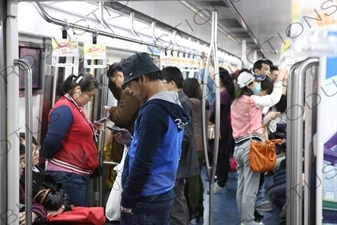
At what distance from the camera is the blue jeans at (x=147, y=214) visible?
227 centimetres

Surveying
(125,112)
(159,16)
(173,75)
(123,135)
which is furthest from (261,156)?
(159,16)

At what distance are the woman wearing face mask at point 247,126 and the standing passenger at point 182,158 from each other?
2.16 feet

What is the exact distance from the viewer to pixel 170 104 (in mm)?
2203

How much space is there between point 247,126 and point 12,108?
244cm

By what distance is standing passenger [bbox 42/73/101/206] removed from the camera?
10.1 feet

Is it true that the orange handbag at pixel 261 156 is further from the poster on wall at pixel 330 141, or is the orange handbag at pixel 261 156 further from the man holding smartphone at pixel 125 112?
the poster on wall at pixel 330 141

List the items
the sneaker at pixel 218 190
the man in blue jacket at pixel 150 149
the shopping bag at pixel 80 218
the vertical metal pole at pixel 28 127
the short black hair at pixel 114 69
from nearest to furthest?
the vertical metal pole at pixel 28 127
the man in blue jacket at pixel 150 149
the shopping bag at pixel 80 218
the short black hair at pixel 114 69
the sneaker at pixel 218 190

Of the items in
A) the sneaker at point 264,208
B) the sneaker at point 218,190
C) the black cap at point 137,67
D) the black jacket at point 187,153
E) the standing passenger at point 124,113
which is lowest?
the sneaker at point 264,208

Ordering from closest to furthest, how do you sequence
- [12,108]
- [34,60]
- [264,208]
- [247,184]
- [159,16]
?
[12,108] < [34,60] < [247,184] < [159,16] < [264,208]

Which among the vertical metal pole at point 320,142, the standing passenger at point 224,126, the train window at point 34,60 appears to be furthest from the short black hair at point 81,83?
the vertical metal pole at point 320,142

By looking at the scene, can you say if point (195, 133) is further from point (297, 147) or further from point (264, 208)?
point (297, 147)

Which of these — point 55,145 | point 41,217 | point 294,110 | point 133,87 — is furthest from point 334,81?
point 55,145

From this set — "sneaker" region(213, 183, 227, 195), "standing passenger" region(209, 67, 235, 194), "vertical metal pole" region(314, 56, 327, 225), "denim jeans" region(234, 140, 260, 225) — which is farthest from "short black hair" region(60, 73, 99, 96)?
"sneaker" region(213, 183, 227, 195)

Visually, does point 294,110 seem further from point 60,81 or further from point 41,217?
point 60,81
